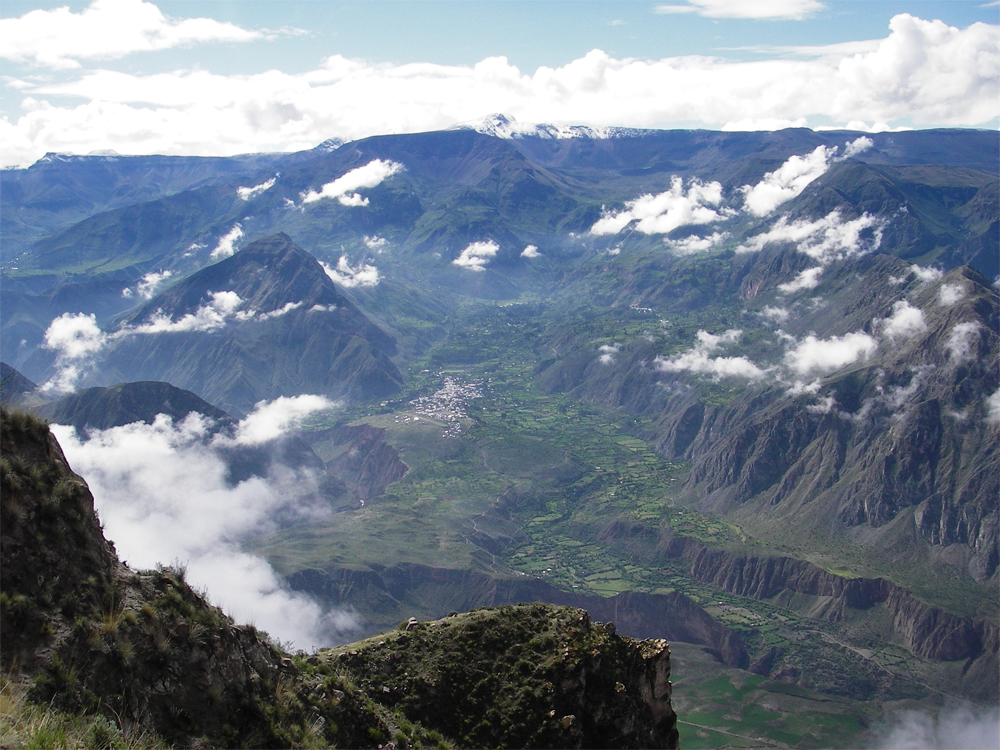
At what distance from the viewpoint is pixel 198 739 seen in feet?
70.7

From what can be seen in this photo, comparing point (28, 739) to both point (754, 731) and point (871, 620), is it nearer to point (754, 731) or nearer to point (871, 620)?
point (754, 731)

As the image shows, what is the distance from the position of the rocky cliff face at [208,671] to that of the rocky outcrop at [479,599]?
449 feet

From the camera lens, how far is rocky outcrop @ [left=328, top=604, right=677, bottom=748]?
113ft

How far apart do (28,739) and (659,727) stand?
2871 cm

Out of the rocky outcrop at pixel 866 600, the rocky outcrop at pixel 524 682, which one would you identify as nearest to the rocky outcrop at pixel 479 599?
the rocky outcrop at pixel 866 600

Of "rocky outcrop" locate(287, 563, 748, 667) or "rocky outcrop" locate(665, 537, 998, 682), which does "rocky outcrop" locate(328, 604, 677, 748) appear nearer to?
"rocky outcrop" locate(287, 563, 748, 667)

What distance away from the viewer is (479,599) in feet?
575

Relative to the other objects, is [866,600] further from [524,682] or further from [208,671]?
[208,671]

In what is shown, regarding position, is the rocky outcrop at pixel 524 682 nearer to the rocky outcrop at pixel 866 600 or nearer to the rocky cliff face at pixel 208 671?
the rocky cliff face at pixel 208 671

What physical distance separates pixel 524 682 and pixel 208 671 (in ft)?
56.1

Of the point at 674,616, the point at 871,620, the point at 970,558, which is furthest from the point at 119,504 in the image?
the point at 970,558

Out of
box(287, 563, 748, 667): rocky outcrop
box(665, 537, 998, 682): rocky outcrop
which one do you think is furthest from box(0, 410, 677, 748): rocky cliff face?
box(665, 537, 998, 682): rocky outcrop

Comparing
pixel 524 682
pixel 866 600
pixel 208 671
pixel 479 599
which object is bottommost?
pixel 866 600

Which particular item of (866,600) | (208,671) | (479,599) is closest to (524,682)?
(208,671)
